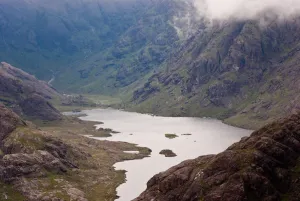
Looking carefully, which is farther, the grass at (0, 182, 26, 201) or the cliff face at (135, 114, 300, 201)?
the grass at (0, 182, 26, 201)

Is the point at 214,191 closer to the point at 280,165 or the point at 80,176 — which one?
the point at 280,165

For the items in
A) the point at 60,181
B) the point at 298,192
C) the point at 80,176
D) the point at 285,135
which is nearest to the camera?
the point at 298,192

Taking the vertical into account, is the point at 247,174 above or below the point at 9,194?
below

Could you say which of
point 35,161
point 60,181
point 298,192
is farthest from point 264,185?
point 35,161

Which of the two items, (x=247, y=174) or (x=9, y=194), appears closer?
(x=247, y=174)

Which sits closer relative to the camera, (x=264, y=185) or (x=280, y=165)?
(x=264, y=185)

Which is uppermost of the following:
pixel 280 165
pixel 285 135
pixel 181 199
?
pixel 285 135

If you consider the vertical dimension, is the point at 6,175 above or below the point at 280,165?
above

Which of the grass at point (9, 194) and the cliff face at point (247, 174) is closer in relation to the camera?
the cliff face at point (247, 174)
